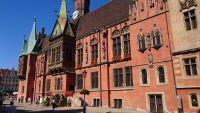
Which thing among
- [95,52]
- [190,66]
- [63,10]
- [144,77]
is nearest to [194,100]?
[190,66]

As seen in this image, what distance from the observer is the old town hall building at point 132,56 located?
47.1ft

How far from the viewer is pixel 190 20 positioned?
47.6 ft

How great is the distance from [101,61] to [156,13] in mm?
10047

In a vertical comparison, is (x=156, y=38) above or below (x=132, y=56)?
above

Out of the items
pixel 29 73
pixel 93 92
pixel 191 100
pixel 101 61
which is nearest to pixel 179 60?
pixel 191 100

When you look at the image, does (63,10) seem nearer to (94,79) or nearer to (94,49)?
(94,49)

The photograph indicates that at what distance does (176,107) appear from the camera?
14.2m

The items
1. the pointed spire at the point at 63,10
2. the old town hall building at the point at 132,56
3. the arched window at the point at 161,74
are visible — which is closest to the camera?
the old town hall building at the point at 132,56

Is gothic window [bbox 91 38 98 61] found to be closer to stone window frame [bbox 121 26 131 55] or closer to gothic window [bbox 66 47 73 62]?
stone window frame [bbox 121 26 131 55]

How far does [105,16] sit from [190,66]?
54.2 feet

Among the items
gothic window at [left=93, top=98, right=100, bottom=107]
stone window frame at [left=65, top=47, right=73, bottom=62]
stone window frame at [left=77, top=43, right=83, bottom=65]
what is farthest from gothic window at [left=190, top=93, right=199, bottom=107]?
stone window frame at [left=65, top=47, right=73, bottom=62]

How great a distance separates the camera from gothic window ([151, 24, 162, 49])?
53.9 ft

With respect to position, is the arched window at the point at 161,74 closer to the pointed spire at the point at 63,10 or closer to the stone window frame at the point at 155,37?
the stone window frame at the point at 155,37

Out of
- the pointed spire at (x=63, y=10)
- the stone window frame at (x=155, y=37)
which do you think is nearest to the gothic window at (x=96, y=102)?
the stone window frame at (x=155, y=37)
